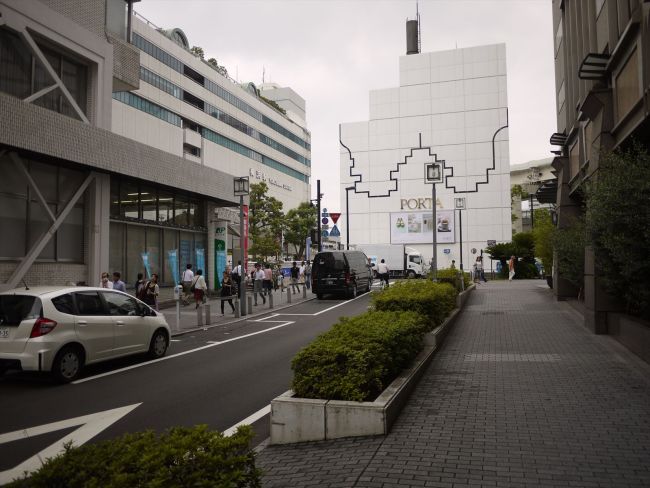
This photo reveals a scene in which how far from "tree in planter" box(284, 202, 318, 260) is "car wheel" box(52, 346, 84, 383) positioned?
48.2m

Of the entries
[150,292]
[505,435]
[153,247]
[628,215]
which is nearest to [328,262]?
[153,247]

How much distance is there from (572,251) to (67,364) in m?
12.6

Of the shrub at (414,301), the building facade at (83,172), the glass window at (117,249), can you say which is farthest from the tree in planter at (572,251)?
the glass window at (117,249)

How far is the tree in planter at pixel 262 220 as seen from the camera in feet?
153

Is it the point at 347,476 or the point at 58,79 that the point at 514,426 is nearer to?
the point at 347,476

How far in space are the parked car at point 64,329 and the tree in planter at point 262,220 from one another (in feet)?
121

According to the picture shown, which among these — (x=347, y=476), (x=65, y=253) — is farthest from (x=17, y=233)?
(x=347, y=476)

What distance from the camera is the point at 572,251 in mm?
14016

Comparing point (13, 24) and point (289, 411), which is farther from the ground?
point (13, 24)

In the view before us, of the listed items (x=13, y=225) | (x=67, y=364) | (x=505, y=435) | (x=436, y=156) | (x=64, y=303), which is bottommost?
(x=505, y=435)

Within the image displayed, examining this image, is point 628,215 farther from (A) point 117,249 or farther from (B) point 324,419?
(A) point 117,249

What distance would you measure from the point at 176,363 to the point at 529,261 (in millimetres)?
34636

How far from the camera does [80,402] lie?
7.12 meters

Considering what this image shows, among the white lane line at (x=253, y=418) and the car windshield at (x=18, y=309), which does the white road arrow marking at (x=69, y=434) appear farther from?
the car windshield at (x=18, y=309)
